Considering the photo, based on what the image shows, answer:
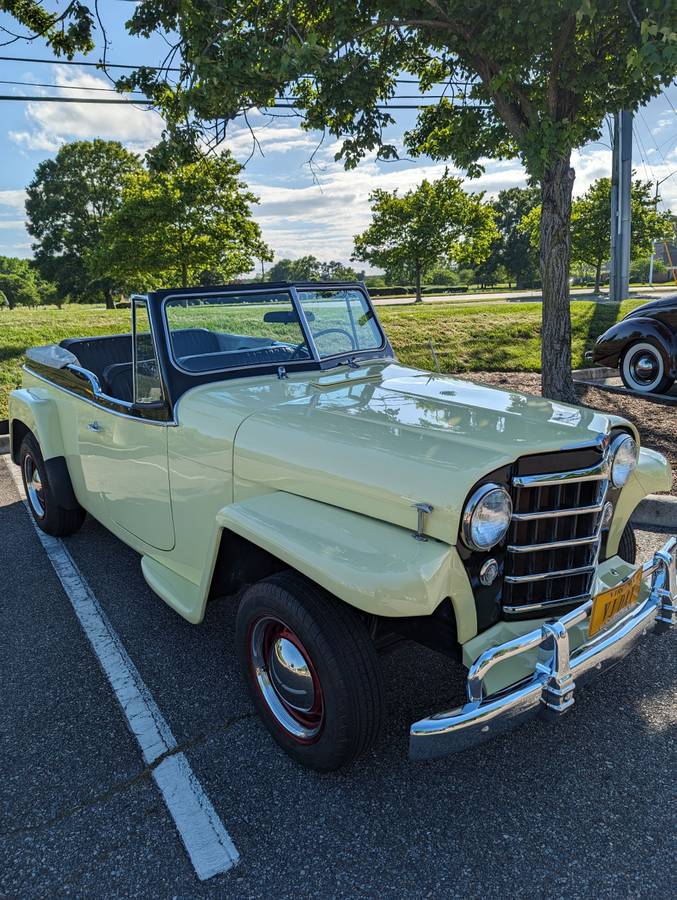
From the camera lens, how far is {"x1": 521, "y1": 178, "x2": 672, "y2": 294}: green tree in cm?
2630

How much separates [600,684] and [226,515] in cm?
174

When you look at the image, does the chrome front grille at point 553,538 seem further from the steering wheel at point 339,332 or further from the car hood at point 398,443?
the steering wheel at point 339,332

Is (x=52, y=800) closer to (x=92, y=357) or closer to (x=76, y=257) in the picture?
(x=92, y=357)

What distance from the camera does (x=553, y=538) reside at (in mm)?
2178

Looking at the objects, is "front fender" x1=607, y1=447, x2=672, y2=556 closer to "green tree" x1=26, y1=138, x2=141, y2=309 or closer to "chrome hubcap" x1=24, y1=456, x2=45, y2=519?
"chrome hubcap" x1=24, y1=456, x2=45, y2=519

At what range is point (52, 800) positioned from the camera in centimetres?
212

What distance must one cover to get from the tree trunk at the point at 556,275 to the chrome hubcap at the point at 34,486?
5.01 m

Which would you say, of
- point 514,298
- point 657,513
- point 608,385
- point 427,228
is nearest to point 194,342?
point 657,513

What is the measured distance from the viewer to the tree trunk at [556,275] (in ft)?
20.2

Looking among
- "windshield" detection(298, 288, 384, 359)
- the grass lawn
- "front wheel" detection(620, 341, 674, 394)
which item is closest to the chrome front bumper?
"windshield" detection(298, 288, 384, 359)

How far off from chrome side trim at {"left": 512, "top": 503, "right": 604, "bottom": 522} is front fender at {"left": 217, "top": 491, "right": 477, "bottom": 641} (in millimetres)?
287

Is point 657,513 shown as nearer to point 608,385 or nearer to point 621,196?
point 608,385

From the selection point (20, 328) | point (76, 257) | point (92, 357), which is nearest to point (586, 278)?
point (76, 257)

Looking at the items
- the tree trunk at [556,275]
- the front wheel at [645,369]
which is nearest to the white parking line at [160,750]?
the tree trunk at [556,275]
